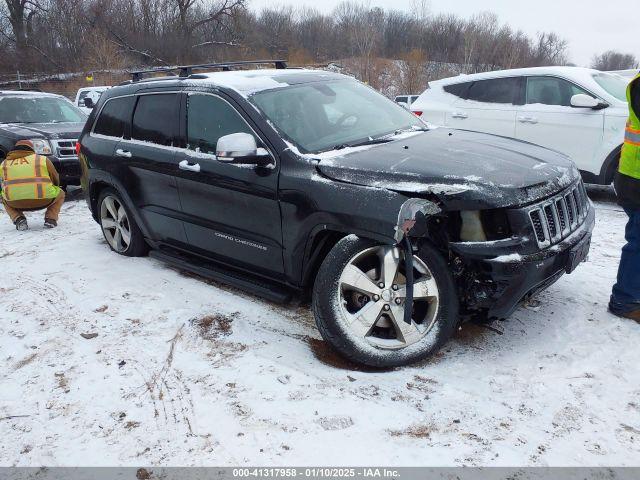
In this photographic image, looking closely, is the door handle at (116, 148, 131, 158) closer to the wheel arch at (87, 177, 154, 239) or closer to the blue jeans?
the wheel arch at (87, 177, 154, 239)

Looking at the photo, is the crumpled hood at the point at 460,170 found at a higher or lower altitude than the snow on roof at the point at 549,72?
lower

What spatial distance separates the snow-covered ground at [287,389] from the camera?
93.9 inches

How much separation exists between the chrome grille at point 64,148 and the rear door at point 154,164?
13.7 feet

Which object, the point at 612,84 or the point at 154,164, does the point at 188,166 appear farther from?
the point at 612,84

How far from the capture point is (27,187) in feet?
20.7

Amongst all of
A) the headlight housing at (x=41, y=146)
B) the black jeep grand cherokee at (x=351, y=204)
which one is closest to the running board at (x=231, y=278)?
the black jeep grand cherokee at (x=351, y=204)

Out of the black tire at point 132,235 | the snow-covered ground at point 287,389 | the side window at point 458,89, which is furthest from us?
the side window at point 458,89

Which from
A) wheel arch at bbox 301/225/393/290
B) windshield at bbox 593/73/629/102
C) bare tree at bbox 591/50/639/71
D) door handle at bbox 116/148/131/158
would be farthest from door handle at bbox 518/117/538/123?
bare tree at bbox 591/50/639/71

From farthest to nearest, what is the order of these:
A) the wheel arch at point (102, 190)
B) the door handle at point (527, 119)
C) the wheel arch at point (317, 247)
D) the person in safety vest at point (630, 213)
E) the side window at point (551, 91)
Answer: the door handle at point (527, 119) < the side window at point (551, 91) < the wheel arch at point (102, 190) < the person in safety vest at point (630, 213) < the wheel arch at point (317, 247)

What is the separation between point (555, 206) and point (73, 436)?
9.56 ft

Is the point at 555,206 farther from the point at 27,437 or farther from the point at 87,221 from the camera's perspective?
the point at 87,221

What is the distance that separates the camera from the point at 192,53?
1761 inches

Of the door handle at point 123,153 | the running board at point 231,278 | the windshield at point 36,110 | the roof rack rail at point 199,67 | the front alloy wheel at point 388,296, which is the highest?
the roof rack rail at point 199,67

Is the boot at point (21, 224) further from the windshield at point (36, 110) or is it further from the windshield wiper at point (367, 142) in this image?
the windshield wiper at point (367, 142)
